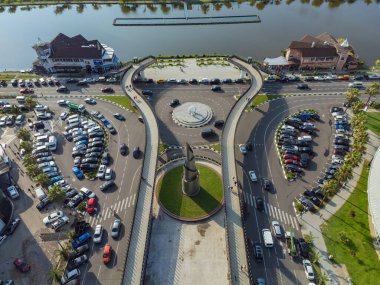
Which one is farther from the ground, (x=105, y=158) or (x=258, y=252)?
(x=105, y=158)

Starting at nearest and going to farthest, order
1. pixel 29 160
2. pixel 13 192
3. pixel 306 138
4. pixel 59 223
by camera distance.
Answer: pixel 59 223, pixel 13 192, pixel 29 160, pixel 306 138

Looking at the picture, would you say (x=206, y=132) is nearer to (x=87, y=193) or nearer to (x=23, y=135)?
(x=87, y=193)

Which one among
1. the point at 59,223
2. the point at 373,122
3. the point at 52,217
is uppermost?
the point at 373,122

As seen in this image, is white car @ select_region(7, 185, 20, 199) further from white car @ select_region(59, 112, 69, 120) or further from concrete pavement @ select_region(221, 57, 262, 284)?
concrete pavement @ select_region(221, 57, 262, 284)

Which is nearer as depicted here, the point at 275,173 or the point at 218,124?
the point at 275,173

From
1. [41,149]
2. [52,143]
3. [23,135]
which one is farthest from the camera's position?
[52,143]

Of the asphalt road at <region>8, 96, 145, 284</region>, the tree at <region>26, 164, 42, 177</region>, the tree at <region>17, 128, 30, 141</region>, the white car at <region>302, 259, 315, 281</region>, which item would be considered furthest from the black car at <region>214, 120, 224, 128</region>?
the tree at <region>17, 128, 30, 141</region>

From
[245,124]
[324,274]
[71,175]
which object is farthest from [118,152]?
[324,274]

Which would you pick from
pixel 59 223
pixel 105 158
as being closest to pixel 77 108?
pixel 105 158
